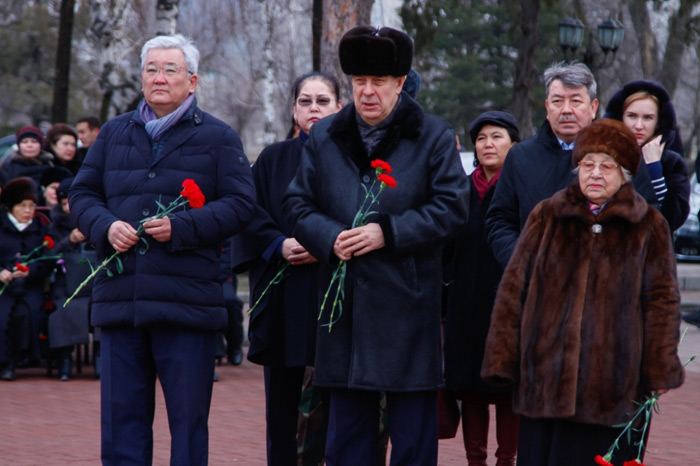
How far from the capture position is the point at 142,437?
5371mm

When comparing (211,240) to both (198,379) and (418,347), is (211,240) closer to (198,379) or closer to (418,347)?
(198,379)

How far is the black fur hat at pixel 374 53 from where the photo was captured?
16.8 feet

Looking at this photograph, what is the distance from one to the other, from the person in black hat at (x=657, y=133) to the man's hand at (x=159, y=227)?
2306 millimetres

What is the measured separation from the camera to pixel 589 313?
16.3 feet

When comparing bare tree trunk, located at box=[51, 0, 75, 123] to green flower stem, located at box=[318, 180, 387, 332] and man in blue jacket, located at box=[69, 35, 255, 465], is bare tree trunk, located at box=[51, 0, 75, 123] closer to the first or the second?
man in blue jacket, located at box=[69, 35, 255, 465]

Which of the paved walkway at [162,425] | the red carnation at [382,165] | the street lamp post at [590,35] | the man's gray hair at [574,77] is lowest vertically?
the paved walkway at [162,425]

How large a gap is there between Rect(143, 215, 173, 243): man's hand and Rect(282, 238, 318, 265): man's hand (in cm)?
71

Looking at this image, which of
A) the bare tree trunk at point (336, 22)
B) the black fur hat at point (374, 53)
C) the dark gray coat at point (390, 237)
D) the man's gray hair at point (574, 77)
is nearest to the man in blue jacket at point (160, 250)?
the dark gray coat at point (390, 237)

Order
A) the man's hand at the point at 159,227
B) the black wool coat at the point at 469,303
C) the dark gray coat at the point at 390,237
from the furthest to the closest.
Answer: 1. the black wool coat at the point at 469,303
2. the man's hand at the point at 159,227
3. the dark gray coat at the point at 390,237

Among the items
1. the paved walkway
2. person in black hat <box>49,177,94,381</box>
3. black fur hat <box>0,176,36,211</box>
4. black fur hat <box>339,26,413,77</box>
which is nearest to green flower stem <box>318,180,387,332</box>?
black fur hat <box>339,26,413,77</box>

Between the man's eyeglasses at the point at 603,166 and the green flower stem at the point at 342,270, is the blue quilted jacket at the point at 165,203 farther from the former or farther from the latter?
the man's eyeglasses at the point at 603,166

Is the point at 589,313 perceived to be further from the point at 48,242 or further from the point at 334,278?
the point at 48,242

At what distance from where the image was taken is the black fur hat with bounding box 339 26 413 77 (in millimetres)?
5113

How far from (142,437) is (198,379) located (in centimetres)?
35
